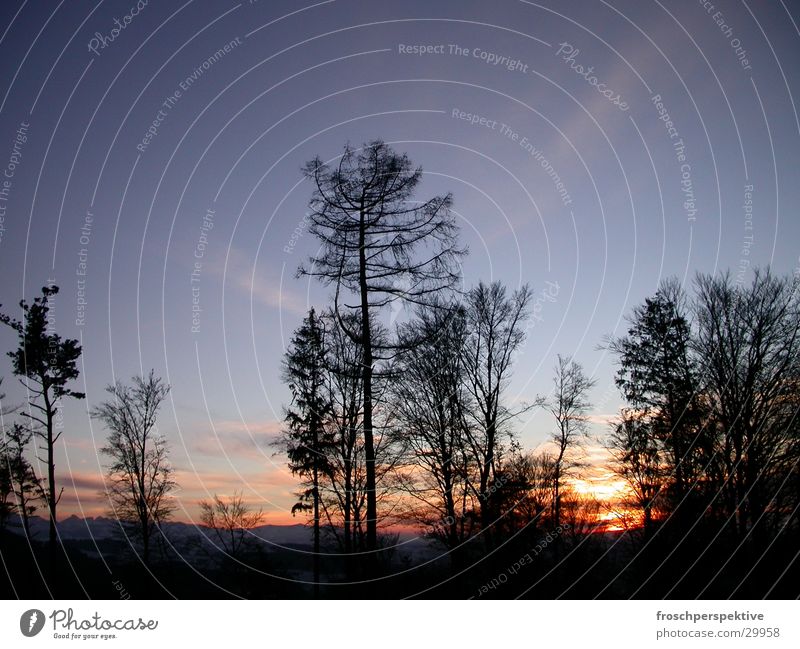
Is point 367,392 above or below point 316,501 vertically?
above

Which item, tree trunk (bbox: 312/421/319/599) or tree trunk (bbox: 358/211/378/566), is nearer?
tree trunk (bbox: 358/211/378/566)

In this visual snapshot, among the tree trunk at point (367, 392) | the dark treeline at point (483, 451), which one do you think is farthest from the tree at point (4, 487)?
the tree trunk at point (367, 392)

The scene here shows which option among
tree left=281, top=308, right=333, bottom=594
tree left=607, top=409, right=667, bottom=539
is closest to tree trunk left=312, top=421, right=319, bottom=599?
tree left=281, top=308, right=333, bottom=594

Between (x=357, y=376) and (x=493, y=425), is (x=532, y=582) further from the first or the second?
(x=357, y=376)

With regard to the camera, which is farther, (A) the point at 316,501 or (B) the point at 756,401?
(A) the point at 316,501

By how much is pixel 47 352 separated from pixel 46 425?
260 centimetres

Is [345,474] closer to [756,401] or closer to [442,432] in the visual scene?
[442,432]

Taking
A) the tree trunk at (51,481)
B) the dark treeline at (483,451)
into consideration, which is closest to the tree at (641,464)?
the dark treeline at (483,451)

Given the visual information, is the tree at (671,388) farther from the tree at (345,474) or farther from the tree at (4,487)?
the tree at (4,487)

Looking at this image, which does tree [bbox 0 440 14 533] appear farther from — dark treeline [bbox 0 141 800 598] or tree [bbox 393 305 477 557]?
tree [bbox 393 305 477 557]

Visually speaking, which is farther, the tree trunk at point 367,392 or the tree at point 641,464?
the tree at point 641,464

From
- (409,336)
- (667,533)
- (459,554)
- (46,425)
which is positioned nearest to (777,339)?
(667,533)

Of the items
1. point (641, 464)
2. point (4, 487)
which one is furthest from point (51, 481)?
point (641, 464)

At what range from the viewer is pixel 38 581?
24859 mm
